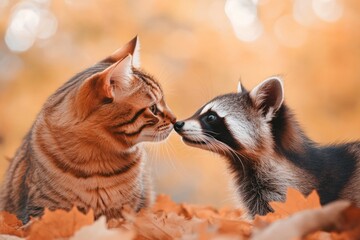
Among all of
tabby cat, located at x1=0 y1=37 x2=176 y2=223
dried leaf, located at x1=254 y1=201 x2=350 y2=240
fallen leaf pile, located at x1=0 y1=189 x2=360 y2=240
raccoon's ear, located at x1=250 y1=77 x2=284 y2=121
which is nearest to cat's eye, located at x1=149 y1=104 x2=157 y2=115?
tabby cat, located at x1=0 y1=37 x2=176 y2=223

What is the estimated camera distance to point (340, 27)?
5824 millimetres

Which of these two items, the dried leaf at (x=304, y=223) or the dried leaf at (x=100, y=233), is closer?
the dried leaf at (x=304, y=223)

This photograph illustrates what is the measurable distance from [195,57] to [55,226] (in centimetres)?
Answer: 436

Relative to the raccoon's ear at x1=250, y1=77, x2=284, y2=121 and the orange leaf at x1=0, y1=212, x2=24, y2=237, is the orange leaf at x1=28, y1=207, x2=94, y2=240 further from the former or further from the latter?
the raccoon's ear at x1=250, y1=77, x2=284, y2=121

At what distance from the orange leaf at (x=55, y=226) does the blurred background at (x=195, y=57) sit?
3784 millimetres

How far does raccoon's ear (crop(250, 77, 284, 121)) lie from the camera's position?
2.68 metres

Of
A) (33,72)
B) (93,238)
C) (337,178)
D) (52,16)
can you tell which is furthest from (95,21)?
(93,238)

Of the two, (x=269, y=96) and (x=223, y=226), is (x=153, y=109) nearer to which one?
(x=269, y=96)

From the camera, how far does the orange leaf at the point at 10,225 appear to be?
85.7 inches

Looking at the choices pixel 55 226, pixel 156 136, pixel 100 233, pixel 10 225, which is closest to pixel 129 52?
pixel 156 136

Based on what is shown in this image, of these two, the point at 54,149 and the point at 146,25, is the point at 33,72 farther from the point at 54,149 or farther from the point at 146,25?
the point at 54,149

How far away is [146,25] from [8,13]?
1.52m

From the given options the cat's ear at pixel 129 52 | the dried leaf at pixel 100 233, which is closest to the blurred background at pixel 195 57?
the cat's ear at pixel 129 52

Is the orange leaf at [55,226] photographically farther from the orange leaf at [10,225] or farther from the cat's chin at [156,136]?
the cat's chin at [156,136]
